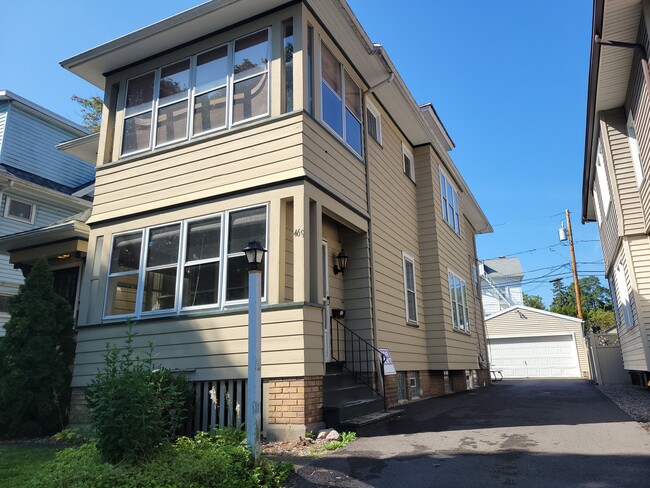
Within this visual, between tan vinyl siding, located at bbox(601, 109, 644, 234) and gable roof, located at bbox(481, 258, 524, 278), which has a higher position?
gable roof, located at bbox(481, 258, 524, 278)

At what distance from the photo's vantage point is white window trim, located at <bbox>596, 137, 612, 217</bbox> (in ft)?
40.0

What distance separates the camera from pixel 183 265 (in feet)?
24.3

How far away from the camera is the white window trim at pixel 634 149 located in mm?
10630

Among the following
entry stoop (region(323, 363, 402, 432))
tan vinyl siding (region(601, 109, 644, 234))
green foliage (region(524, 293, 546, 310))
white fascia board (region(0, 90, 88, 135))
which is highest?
white fascia board (region(0, 90, 88, 135))

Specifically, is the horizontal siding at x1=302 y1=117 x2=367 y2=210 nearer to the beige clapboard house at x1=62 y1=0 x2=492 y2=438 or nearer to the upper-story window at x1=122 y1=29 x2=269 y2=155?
the beige clapboard house at x1=62 y1=0 x2=492 y2=438

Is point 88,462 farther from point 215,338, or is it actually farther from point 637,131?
point 637,131

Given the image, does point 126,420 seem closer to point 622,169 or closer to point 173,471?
point 173,471

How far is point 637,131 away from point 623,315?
591cm

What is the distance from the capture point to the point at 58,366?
7809 mm

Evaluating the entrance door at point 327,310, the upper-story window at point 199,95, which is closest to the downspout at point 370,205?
the entrance door at point 327,310

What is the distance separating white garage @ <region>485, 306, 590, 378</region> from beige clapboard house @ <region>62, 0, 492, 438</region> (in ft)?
59.6

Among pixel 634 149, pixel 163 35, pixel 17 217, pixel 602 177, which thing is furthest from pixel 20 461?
pixel 602 177

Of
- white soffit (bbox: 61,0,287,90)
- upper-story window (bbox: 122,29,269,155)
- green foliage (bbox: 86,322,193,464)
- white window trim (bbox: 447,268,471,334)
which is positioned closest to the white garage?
white window trim (bbox: 447,268,471,334)

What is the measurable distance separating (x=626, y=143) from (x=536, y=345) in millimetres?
17452
